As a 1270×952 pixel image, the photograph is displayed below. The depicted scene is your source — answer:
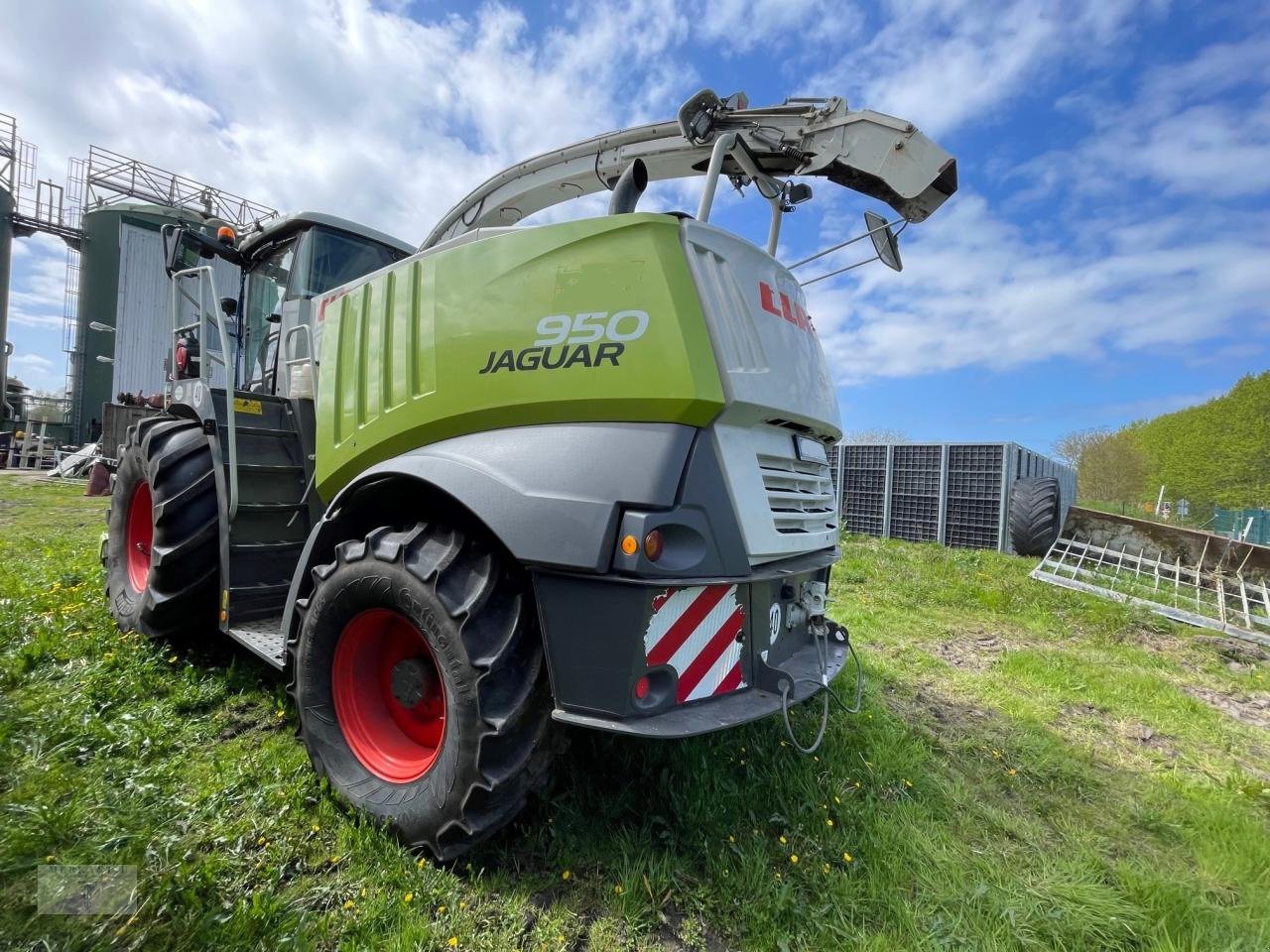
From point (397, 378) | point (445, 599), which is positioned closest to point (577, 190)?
point (397, 378)

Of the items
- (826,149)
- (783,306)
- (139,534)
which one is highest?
(826,149)

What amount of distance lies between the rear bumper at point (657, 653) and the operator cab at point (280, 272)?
242 cm

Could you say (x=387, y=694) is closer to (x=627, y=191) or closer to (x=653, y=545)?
(x=653, y=545)

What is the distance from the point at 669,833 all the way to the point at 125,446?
152 inches

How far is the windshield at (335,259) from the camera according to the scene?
3.60 metres

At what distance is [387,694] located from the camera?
2.39 metres

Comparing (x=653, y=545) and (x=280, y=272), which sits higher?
(x=280, y=272)

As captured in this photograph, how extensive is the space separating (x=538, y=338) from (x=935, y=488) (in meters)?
10.4

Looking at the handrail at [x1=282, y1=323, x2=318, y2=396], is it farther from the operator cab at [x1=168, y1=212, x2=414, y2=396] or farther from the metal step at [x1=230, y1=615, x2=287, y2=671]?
the metal step at [x1=230, y1=615, x2=287, y2=671]

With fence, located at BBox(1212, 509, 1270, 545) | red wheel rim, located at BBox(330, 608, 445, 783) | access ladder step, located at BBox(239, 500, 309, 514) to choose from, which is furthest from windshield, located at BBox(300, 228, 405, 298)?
fence, located at BBox(1212, 509, 1270, 545)

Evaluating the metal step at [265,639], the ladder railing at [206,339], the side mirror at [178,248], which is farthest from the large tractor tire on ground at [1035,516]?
the side mirror at [178,248]

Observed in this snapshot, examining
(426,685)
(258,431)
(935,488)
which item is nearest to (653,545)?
(426,685)

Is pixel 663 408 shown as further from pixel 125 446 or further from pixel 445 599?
pixel 125 446

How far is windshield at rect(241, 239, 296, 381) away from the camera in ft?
13.0
